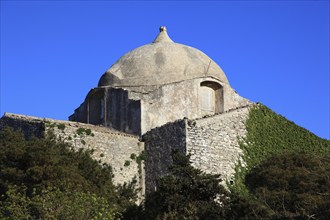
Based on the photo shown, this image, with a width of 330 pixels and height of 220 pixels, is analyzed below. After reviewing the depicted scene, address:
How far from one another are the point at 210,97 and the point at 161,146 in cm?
572

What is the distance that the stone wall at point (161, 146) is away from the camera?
32.1 m

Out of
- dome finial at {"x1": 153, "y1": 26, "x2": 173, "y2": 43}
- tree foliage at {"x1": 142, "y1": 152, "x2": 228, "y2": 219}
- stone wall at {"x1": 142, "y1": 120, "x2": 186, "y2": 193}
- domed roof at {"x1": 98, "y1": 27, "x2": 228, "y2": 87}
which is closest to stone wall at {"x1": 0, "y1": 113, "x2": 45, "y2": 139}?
stone wall at {"x1": 142, "y1": 120, "x2": 186, "y2": 193}

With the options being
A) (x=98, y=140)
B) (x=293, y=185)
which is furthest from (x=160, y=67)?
(x=293, y=185)

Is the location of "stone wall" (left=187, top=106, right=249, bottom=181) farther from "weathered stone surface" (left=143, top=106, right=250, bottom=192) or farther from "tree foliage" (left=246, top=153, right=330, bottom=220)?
"tree foliage" (left=246, top=153, right=330, bottom=220)

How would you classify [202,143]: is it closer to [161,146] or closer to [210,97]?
[161,146]

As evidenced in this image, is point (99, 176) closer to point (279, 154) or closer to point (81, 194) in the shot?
point (81, 194)

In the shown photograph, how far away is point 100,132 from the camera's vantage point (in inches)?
1299

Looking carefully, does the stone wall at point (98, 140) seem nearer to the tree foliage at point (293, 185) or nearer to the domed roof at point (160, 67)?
the domed roof at point (160, 67)

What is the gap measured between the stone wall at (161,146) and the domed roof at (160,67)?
4.59 m

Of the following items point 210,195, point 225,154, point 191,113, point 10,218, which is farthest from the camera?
point 191,113

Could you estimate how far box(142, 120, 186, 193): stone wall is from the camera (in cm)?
3212

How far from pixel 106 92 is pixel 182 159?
11.5 metres

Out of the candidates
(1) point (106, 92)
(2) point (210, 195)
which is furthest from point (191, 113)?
(2) point (210, 195)

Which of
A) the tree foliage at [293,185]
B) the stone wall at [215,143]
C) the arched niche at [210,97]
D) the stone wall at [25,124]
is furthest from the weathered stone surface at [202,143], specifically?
the stone wall at [25,124]
